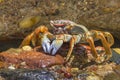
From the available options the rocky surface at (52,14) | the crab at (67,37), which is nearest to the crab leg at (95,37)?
the crab at (67,37)

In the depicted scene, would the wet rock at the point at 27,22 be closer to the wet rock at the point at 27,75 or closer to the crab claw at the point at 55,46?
the crab claw at the point at 55,46

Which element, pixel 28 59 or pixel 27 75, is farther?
pixel 28 59

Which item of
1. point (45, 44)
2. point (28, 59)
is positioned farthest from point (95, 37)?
point (28, 59)

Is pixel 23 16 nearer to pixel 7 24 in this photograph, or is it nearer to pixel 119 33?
pixel 7 24

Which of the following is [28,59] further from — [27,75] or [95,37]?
[95,37]

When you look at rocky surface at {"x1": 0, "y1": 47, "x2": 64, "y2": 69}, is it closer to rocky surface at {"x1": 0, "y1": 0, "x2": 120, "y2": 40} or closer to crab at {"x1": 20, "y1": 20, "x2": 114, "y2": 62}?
crab at {"x1": 20, "y1": 20, "x2": 114, "y2": 62}
